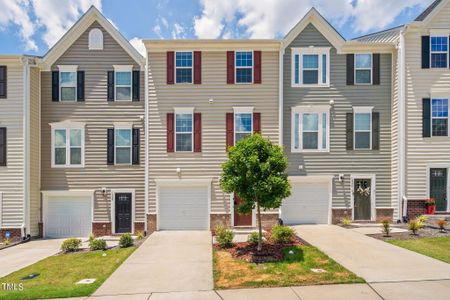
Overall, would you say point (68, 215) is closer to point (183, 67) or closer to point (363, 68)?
point (183, 67)

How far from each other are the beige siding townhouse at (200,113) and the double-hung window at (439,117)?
7.63m

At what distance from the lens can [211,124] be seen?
48.9 ft

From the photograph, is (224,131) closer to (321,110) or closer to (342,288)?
(321,110)

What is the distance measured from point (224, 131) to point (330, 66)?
6.23 meters

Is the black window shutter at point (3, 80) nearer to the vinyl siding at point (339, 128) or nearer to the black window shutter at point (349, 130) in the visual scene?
the vinyl siding at point (339, 128)

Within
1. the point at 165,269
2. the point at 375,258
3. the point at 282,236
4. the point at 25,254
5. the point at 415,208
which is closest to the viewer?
the point at 165,269

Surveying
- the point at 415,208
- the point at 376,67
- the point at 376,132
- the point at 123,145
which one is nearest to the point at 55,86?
the point at 123,145

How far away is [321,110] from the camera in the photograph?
A: 14945 mm

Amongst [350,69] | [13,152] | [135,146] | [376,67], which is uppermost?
[376,67]

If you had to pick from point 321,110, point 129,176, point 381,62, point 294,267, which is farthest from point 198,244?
point 381,62

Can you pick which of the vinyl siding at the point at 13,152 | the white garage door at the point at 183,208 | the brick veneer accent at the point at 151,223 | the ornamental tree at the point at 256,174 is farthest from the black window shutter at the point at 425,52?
the vinyl siding at the point at 13,152

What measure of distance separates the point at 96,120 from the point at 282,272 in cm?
1163

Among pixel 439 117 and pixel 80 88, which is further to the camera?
pixel 80 88

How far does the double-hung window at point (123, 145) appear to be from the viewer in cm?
1523
